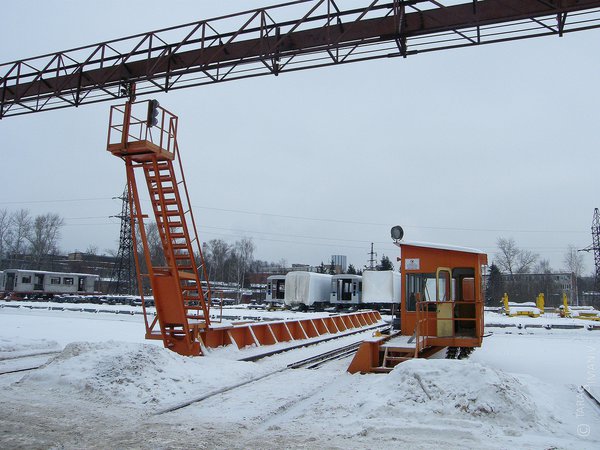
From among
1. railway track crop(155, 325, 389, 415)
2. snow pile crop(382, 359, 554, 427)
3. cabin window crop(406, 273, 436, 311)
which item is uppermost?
cabin window crop(406, 273, 436, 311)

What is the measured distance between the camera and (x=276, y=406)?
7652 millimetres

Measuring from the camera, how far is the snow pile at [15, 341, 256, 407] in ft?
26.0

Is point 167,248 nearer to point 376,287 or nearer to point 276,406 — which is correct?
point 276,406

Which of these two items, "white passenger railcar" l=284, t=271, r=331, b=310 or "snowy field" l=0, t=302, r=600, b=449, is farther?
"white passenger railcar" l=284, t=271, r=331, b=310

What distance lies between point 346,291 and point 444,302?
29.7 meters

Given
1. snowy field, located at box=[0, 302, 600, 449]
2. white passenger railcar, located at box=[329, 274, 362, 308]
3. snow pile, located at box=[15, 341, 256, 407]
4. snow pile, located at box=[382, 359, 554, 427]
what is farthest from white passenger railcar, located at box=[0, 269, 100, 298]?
snow pile, located at box=[382, 359, 554, 427]

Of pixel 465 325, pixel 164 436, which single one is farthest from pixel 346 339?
pixel 164 436

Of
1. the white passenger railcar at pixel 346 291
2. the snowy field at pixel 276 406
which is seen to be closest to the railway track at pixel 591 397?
the snowy field at pixel 276 406

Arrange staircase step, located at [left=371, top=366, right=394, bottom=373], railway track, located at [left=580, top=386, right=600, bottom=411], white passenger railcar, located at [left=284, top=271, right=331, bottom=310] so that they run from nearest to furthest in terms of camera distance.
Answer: railway track, located at [left=580, top=386, right=600, bottom=411]
staircase step, located at [left=371, top=366, right=394, bottom=373]
white passenger railcar, located at [left=284, top=271, right=331, bottom=310]

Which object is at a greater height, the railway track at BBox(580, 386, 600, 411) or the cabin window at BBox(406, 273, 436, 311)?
the cabin window at BBox(406, 273, 436, 311)

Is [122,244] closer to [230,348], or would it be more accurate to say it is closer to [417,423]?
[230,348]

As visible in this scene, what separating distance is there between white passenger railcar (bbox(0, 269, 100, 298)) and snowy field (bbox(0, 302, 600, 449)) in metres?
45.7

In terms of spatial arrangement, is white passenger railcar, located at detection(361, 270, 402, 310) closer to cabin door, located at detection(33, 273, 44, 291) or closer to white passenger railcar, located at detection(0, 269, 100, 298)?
white passenger railcar, located at detection(0, 269, 100, 298)

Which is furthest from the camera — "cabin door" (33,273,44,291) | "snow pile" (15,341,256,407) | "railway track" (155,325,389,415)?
"cabin door" (33,273,44,291)
